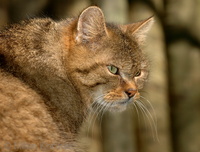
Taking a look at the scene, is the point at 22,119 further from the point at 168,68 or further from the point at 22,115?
the point at 168,68

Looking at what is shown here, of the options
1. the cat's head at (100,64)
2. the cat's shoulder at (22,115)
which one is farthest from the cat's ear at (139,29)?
the cat's shoulder at (22,115)

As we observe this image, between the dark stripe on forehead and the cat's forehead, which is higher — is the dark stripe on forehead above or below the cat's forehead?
below

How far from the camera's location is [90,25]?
3197mm

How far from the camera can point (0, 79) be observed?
2.70m

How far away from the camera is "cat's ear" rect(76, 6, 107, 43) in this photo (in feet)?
10.2

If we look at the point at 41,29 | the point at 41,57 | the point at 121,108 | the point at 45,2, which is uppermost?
the point at 45,2

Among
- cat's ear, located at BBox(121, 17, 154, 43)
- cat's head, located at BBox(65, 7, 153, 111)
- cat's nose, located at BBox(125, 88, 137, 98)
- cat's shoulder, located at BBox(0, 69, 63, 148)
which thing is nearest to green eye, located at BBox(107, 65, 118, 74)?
cat's head, located at BBox(65, 7, 153, 111)

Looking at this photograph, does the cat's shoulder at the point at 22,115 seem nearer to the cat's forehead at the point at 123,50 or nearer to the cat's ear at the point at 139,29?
the cat's forehead at the point at 123,50

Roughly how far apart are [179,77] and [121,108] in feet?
10.7

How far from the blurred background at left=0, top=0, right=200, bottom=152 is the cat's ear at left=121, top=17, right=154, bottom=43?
2316 millimetres

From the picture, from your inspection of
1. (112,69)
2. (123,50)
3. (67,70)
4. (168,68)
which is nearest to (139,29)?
(123,50)

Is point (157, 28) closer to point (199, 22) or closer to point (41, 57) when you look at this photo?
point (199, 22)

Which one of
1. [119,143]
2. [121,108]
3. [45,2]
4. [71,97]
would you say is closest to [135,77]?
[121,108]

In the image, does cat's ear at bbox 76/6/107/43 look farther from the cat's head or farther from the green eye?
the green eye
